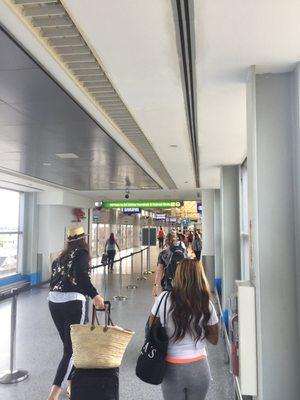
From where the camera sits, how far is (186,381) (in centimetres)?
209

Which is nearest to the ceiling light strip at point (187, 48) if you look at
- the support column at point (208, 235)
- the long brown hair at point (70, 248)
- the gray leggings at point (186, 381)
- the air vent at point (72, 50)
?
the air vent at point (72, 50)

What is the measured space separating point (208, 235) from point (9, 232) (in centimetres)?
580

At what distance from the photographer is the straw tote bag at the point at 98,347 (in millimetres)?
2598

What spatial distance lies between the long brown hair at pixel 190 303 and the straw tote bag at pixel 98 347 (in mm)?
667

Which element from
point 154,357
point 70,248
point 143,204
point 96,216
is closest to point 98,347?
point 154,357

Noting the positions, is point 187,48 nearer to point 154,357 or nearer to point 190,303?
point 190,303

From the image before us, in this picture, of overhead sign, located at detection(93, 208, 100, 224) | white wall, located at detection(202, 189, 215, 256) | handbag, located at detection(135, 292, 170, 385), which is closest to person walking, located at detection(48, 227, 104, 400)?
handbag, located at detection(135, 292, 170, 385)

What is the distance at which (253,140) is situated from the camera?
2393 mm

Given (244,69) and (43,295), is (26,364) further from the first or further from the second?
(43,295)

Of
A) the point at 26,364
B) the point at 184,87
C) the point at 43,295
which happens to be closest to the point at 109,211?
the point at 43,295

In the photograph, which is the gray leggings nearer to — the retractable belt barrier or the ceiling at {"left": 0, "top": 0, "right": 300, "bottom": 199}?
the ceiling at {"left": 0, "top": 0, "right": 300, "bottom": 199}

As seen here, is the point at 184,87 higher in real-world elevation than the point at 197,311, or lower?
higher

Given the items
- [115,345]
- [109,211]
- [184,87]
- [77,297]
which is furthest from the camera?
[109,211]

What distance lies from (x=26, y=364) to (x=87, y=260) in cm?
203
